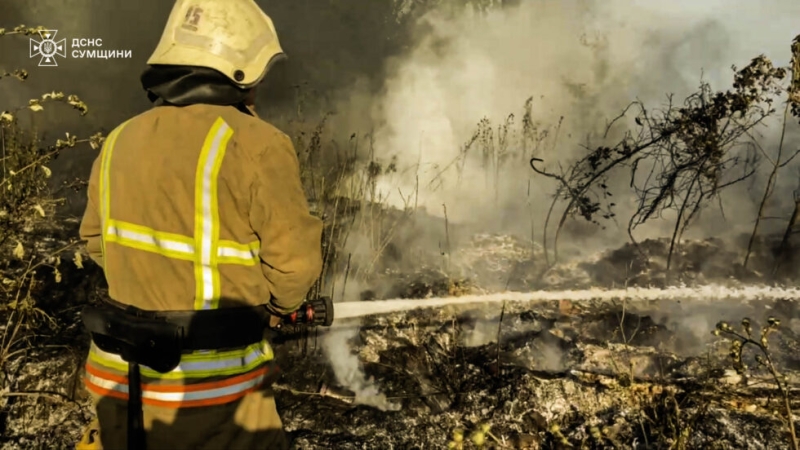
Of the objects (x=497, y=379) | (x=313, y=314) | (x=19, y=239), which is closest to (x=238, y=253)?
(x=313, y=314)

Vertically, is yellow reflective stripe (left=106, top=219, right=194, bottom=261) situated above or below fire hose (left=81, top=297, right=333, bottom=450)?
above

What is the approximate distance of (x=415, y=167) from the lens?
21.0ft

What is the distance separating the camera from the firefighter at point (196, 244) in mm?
1917

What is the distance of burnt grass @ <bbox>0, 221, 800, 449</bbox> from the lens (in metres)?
3.30

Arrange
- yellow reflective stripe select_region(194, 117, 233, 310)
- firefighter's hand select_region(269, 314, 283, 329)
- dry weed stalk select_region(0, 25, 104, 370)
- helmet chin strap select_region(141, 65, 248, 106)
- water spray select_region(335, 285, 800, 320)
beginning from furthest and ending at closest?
water spray select_region(335, 285, 800, 320)
dry weed stalk select_region(0, 25, 104, 370)
firefighter's hand select_region(269, 314, 283, 329)
helmet chin strap select_region(141, 65, 248, 106)
yellow reflective stripe select_region(194, 117, 233, 310)

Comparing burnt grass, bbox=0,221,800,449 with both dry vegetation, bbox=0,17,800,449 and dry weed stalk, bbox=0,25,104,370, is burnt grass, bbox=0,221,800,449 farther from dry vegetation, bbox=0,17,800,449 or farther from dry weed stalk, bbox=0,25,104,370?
dry weed stalk, bbox=0,25,104,370

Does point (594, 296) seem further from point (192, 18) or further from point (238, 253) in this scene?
point (192, 18)

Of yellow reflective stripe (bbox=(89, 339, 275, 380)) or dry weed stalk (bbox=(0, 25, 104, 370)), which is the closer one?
yellow reflective stripe (bbox=(89, 339, 275, 380))

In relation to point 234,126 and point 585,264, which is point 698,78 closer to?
point 585,264

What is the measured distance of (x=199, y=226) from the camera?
1908 mm

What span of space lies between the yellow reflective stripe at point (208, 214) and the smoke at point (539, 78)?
13.7ft

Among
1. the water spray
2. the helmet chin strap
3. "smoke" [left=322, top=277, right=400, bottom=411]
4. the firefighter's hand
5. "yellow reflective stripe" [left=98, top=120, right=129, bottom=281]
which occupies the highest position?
the helmet chin strap

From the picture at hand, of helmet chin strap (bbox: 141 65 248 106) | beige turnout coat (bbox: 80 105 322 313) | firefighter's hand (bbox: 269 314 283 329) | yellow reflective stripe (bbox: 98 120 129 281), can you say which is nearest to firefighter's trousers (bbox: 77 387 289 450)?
firefighter's hand (bbox: 269 314 283 329)

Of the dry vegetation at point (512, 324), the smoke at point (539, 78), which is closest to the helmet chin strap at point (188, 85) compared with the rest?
the dry vegetation at point (512, 324)
